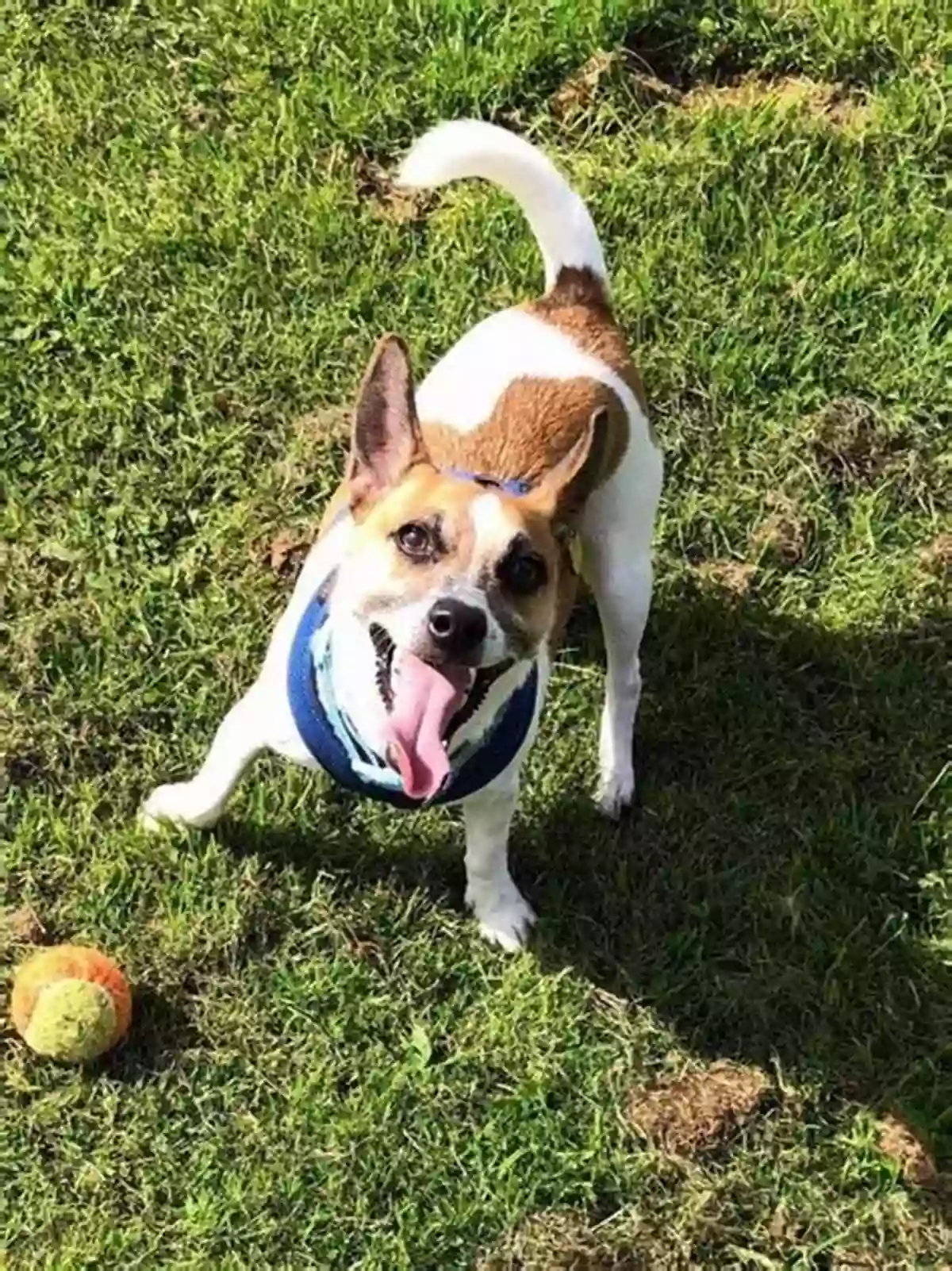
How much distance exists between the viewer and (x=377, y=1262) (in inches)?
151

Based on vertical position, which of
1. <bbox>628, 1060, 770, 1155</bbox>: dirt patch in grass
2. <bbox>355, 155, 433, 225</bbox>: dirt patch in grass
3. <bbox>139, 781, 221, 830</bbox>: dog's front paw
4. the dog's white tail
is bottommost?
<bbox>628, 1060, 770, 1155</bbox>: dirt patch in grass

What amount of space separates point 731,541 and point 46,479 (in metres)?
1.84

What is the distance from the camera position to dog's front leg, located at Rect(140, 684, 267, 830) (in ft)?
12.2

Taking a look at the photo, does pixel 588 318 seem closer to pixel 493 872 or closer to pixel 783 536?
pixel 783 536

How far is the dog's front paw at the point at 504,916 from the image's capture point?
4.09 m

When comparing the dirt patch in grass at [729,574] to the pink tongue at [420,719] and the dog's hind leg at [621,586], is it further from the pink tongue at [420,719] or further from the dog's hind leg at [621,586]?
the pink tongue at [420,719]

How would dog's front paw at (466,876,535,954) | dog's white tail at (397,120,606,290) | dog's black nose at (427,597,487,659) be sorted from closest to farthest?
1. dog's black nose at (427,597,487,659)
2. dog's white tail at (397,120,606,290)
3. dog's front paw at (466,876,535,954)

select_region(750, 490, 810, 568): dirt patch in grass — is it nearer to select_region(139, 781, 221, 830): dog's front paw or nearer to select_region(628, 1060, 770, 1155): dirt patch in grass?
select_region(628, 1060, 770, 1155): dirt patch in grass

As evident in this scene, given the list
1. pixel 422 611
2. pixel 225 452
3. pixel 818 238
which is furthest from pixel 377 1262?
pixel 818 238

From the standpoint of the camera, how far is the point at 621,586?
4.05m

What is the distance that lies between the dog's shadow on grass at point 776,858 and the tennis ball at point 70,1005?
1.02 metres

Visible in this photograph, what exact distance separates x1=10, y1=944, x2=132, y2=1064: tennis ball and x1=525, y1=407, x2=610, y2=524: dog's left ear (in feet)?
4.69

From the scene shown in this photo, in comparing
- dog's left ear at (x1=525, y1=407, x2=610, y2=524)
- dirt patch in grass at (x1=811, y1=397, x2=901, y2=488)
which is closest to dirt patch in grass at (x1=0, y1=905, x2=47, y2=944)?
dog's left ear at (x1=525, y1=407, x2=610, y2=524)

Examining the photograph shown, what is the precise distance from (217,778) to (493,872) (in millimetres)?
663
